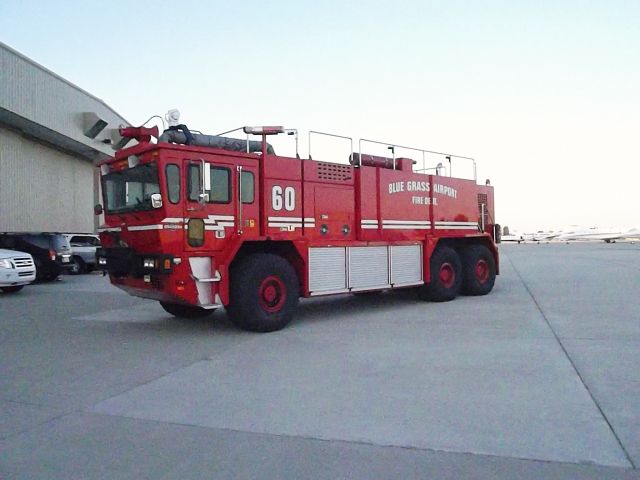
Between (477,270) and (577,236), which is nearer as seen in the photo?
(477,270)

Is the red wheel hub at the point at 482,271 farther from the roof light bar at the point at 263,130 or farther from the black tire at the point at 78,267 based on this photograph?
the black tire at the point at 78,267

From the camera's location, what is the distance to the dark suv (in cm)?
1727

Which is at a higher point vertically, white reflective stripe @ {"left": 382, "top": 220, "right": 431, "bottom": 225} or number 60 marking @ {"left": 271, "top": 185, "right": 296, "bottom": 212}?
number 60 marking @ {"left": 271, "top": 185, "right": 296, "bottom": 212}

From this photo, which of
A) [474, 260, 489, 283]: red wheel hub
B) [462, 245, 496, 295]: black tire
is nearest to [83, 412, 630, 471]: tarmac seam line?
[462, 245, 496, 295]: black tire

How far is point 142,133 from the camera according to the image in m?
8.30

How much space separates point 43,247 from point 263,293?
12082 millimetres

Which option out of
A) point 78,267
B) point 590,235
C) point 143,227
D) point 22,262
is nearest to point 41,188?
point 78,267

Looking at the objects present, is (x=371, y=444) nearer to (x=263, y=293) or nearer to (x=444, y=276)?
(x=263, y=293)

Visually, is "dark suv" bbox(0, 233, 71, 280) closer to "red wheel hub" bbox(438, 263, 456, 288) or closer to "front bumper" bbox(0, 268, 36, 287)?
"front bumper" bbox(0, 268, 36, 287)

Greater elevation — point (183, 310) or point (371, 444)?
point (183, 310)

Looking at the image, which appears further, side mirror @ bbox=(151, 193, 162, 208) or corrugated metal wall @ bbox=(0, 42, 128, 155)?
corrugated metal wall @ bbox=(0, 42, 128, 155)

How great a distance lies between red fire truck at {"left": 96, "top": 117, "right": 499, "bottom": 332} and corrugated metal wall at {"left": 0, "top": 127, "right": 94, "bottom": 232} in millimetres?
15591

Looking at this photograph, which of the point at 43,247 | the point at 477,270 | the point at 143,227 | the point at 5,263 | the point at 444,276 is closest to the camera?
the point at 143,227

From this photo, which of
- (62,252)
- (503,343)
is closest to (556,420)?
(503,343)
